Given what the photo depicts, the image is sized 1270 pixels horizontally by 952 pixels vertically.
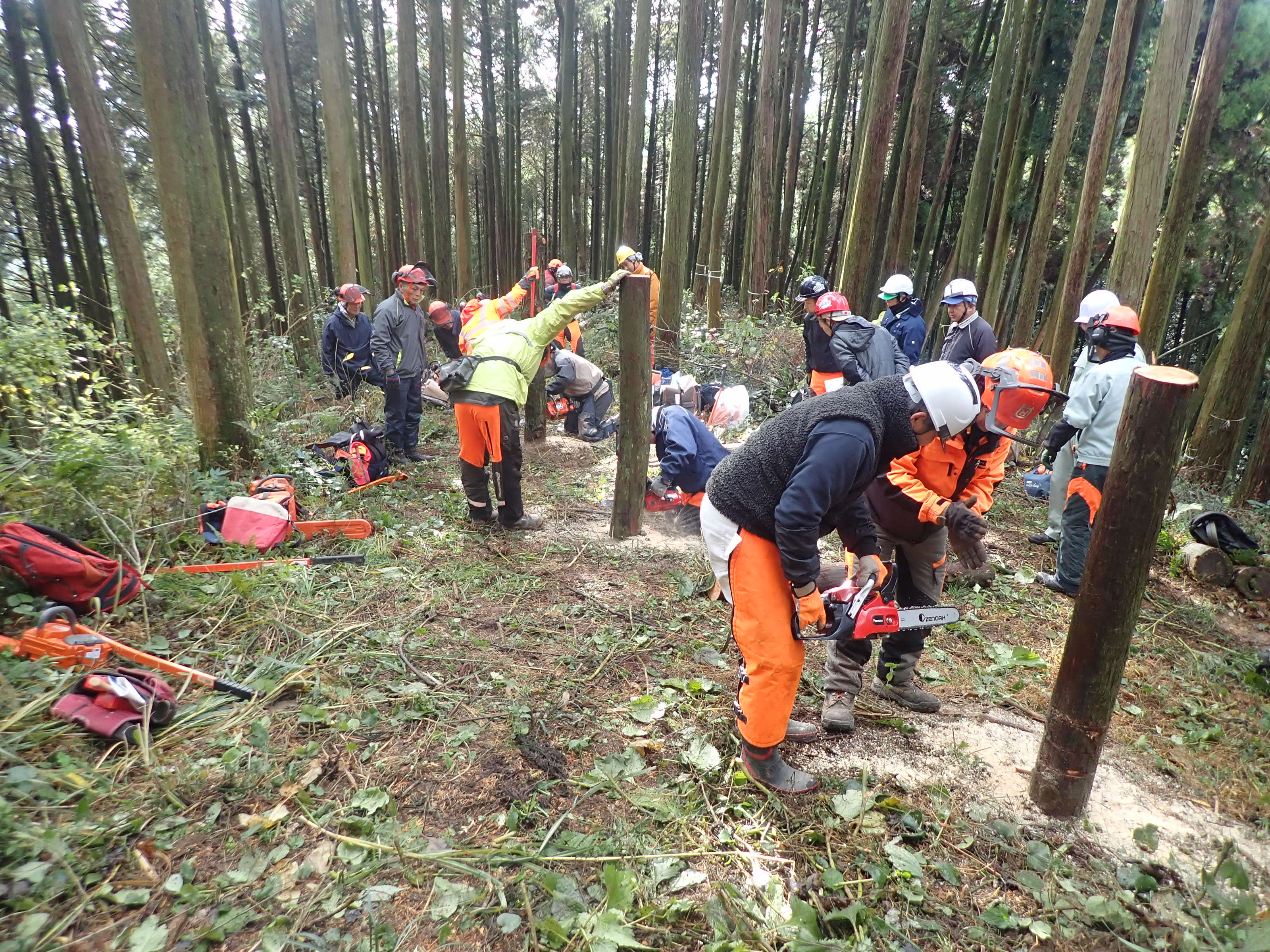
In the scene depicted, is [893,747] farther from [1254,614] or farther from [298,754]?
[1254,614]

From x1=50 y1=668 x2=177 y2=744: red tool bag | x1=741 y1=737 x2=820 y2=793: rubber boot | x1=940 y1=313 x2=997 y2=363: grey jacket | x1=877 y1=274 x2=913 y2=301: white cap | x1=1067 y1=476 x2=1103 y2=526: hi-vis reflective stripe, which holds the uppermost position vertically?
x1=877 y1=274 x2=913 y2=301: white cap

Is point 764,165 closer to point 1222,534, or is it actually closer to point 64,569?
point 1222,534

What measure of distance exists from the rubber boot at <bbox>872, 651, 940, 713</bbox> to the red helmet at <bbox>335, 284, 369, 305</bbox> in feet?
22.3

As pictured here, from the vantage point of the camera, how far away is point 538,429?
310 inches

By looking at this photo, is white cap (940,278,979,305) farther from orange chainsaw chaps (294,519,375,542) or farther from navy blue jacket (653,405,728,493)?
orange chainsaw chaps (294,519,375,542)

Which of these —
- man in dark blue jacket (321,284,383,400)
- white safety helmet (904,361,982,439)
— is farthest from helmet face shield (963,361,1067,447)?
man in dark blue jacket (321,284,383,400)

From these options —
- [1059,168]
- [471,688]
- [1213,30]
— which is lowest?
[471,688]

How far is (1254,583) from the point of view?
16.2 feet

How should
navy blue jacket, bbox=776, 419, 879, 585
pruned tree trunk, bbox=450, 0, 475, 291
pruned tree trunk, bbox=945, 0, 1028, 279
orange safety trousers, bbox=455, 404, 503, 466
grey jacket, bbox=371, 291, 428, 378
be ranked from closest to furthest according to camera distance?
1. navy blue jacket, bbox=776, 419, 879, 585
2. orange safety trousers, bbox=455, 404, 503, 466
3. grey jacket, bbox=371, 291, 428, 378
4. pruned tree trunk, bbox=945, 0, 1028, 279
5. pruned tree trunk, bbox=450, 0, 475, 291

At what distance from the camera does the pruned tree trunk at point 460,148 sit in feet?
38.8

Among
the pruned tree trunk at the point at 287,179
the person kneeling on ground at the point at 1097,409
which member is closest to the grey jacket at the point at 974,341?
the person kneeling on ground at the point at 1097,409

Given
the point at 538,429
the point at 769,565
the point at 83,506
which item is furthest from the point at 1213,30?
the point at 83,506

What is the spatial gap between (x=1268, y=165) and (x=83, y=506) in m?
13.4

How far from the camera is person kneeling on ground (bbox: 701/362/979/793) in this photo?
7.82 feet
